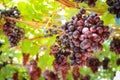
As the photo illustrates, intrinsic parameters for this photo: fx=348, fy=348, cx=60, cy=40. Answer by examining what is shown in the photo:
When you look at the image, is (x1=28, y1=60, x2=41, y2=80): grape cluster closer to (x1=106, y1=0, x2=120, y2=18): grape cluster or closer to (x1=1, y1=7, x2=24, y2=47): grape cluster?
(x1=1, y1=7, x2=24, y2=47): grape cluster

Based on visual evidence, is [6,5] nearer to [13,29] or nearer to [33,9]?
[33,9]

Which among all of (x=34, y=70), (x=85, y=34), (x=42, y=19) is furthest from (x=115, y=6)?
(x=34, y=70)

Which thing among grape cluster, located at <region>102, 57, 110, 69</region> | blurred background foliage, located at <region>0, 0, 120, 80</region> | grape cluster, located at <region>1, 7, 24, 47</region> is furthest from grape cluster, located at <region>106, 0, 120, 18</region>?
grape cluster, located at <region>102, 57, 110, 69</region>

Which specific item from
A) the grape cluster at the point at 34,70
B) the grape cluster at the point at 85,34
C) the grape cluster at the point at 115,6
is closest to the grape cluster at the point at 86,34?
the grape cluster at the point at 85,34

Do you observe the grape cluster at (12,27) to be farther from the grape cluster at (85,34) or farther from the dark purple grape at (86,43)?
the dark purple grape at (86,43)

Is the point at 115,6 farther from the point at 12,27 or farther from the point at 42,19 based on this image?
the point at 42,19

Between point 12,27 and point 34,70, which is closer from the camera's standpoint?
point 12,27

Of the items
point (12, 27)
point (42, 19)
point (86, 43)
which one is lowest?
point (86, 43)

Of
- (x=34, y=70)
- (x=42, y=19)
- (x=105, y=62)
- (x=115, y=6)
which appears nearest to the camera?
(x=115, y=6)

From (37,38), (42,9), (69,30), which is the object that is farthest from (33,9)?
(69,30)

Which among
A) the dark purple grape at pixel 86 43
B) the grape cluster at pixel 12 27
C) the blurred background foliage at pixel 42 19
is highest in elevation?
the blurred background foliage at pixel 42 19

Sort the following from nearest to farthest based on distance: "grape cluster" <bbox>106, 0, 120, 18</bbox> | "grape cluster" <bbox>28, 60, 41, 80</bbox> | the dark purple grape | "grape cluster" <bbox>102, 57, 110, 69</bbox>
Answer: the dark purple grape < "grape cluster" <bbox>106, 0, 120, 18</bbox> < "grape cluster" <bbox>28, 60, 41, 80</bbox> < "grape cluster" <bbox>102, 57, 110, 69</bbox>
